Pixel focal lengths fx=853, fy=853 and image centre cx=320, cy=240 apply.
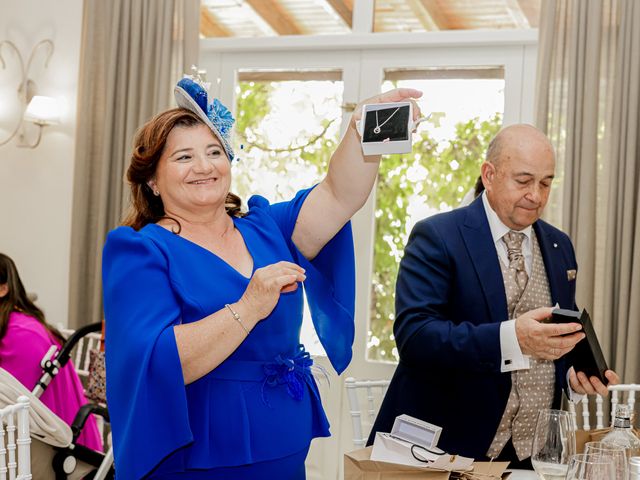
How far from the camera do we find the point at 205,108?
77.2 inches

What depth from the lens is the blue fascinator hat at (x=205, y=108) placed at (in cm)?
194

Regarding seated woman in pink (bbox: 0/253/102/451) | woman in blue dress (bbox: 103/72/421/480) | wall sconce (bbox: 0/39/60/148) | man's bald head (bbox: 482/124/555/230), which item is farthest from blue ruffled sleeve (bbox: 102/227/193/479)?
wall sconce (bbox: 0/39/60/148)

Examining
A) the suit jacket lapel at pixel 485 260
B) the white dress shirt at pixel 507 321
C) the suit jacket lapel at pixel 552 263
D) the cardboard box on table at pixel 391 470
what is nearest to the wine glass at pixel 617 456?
the cardboard box on table at pixel 391 470

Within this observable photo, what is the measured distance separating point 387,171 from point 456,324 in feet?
7.02

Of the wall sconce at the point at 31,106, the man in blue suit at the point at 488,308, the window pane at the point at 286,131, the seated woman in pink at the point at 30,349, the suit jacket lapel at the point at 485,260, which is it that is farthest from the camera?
the wall sconce at the point at 31,106

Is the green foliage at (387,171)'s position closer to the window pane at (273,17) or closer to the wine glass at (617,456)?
the window pane at (273,17)

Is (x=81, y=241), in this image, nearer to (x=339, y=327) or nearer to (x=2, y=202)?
(x=2, y=202)

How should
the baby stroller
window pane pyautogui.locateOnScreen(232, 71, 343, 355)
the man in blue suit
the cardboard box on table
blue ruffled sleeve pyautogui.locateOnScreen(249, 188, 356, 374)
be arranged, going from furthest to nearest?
window pane pyautogui.locateOnScreen(232, 71, 343, 355)
the baby stroller
the man in blue suit
blue ruffled sleeve pyautogui.locateOnScreen(249, 188, 356, 374)
the cardboard box on table

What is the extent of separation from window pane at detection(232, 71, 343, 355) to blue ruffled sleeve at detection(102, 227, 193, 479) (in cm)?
277

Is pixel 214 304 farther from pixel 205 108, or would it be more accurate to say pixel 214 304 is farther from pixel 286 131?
pixel 286 131

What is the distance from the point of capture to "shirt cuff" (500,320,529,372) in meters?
2.04

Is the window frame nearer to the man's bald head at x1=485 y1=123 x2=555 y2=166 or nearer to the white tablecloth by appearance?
the man's bald head at x1=485 y1=123 x2=555 y2=166

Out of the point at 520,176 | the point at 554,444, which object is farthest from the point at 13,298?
the point at 554,444

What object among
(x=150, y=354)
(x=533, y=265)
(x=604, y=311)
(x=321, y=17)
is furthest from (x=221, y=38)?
(x=150, y=354)
